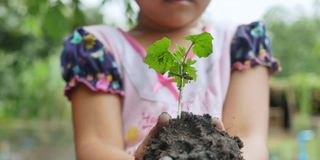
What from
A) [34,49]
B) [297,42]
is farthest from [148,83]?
[297,42]

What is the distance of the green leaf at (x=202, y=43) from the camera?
69 centimetres

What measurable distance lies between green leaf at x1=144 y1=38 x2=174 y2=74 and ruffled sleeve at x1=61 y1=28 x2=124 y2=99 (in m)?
0.42

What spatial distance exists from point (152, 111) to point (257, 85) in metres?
0.22

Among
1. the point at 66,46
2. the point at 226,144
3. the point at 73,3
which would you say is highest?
the point at 73,3

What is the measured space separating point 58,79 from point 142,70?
562 cm

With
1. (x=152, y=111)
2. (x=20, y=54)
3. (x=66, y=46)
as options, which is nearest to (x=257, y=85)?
(x=152, y=111)

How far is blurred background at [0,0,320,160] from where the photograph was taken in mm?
1967

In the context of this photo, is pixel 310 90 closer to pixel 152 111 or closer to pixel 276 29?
pixel 276 29

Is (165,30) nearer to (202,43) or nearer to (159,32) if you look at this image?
(159,32)

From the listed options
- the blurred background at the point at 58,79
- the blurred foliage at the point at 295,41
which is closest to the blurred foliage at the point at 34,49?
the blurred background at the point at 58,79

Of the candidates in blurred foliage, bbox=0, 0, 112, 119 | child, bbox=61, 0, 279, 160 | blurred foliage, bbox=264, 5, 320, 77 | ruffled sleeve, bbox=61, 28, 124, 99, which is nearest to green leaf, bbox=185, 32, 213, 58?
child, bbox=61, 0, 279, 160

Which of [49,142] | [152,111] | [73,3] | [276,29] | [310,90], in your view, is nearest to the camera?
[152,111]

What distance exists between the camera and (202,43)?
27.8 inches

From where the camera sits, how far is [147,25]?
119cm
